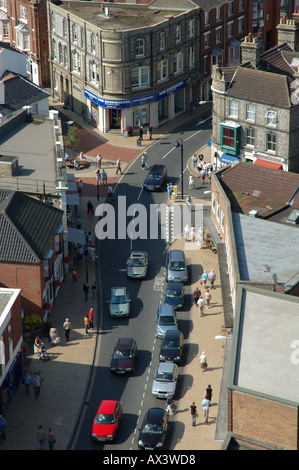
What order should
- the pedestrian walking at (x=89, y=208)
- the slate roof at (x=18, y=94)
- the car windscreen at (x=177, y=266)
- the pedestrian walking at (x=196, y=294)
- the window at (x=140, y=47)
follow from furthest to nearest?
the window at (x=140, y=47)
the slate roof at (x=18, y=94)
the pedestrian walking at (x=89, y=208)
the car windscreen at (x=177, y=266)
the pedestrian walking at (x=196, y=294)

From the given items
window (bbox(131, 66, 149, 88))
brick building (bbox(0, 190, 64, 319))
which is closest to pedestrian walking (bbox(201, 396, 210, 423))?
brick building (bbox(0, 190, 64, 319))

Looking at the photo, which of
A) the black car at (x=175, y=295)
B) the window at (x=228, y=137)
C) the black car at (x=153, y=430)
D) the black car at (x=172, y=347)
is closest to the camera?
the black car at (x=153, y=430)

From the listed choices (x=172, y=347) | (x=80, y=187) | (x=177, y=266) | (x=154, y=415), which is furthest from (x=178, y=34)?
(x=154, y=415)

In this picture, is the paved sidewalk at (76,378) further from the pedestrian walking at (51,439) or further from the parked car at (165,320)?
the parked car at (165,320)

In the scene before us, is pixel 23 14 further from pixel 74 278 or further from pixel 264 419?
pixel 264 419

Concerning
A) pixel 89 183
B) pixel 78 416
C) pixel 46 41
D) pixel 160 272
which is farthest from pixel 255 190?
pixel 46 41

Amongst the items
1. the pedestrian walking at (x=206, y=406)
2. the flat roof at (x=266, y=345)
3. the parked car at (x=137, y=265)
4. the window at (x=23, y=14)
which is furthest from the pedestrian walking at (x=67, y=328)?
the window at (x=23, y=14)
